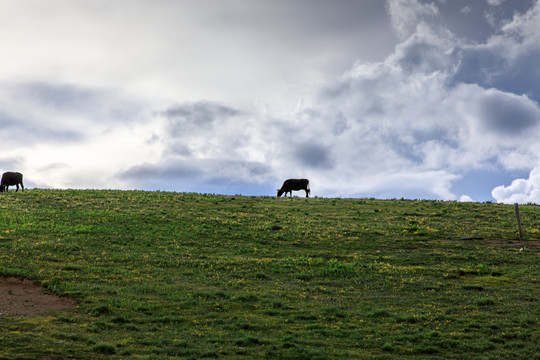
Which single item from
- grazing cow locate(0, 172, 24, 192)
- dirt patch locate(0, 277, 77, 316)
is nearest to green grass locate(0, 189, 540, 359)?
dirt patch locate(0, 277, 77, 316)

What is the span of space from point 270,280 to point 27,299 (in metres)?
11.8

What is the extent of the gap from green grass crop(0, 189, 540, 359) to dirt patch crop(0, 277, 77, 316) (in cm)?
58

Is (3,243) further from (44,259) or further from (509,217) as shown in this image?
(509,217)

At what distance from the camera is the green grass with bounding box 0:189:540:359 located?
17156mm

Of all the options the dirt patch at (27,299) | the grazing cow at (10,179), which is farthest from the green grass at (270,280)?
the grazing cow at (10,179)

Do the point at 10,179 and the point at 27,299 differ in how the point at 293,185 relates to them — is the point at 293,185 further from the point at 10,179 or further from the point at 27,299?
the point at 27,299

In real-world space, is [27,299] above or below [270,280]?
below

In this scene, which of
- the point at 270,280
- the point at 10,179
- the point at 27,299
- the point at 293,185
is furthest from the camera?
the point at 293,185

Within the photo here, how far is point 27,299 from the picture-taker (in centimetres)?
2228

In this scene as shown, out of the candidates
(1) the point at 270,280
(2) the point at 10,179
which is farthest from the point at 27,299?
(2) the point at 10,179

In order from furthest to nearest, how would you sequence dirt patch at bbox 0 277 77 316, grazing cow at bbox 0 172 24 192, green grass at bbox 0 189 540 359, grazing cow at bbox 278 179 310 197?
1. grazing cow at bbox 278 179 310 197
2. grazing cow at bbox 0 172 24 192
3. dirt patch at bbox 0 277 77 316
4. green grass at bbox 0 189 540 359

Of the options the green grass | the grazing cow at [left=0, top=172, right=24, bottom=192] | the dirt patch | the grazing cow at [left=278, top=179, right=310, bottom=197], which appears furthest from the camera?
the grazing cow at [left=278, top=179, right=310, bottom=197]

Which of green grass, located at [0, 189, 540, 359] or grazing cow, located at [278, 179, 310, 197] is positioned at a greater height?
grazing cow, located at [278, 179, 310, 197]

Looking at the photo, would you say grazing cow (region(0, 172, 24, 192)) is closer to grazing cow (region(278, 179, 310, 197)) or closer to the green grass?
the green grass
